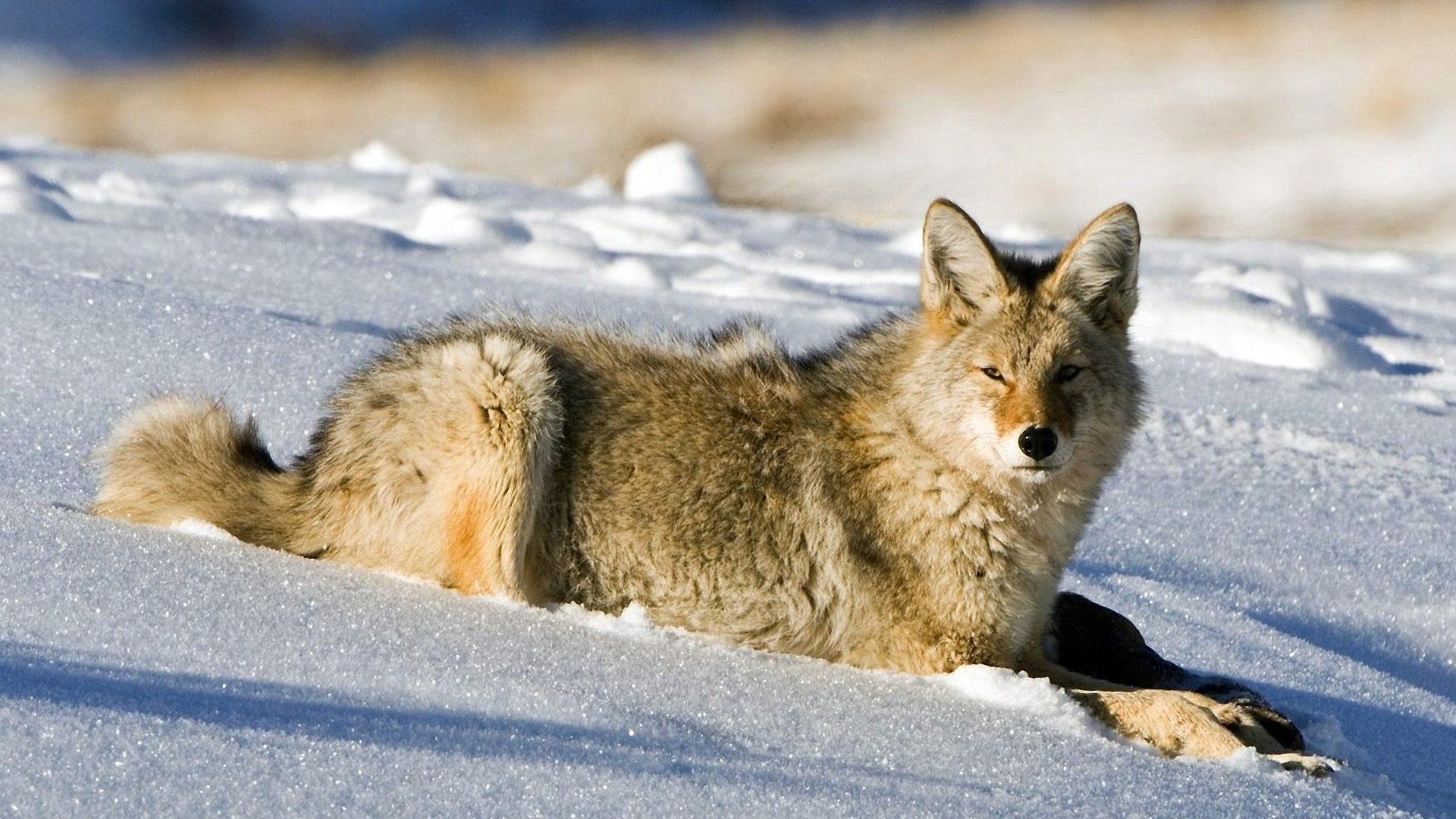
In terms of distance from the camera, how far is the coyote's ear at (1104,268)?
480cm

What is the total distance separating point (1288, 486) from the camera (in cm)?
642

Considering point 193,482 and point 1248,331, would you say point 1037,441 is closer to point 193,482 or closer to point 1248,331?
point 193,482

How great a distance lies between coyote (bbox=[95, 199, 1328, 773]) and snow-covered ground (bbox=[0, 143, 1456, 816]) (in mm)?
328

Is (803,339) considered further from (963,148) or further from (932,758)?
(963,148)

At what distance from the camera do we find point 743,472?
15.4 feet

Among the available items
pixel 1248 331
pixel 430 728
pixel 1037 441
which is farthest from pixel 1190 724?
pixel 1248 331

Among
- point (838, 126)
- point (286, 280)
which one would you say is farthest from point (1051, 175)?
point (286, 280)

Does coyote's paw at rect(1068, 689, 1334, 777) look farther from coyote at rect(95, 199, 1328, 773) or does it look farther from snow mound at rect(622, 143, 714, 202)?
snow mound at rect(622, 143, 714, 202)

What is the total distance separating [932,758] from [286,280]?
197 inches

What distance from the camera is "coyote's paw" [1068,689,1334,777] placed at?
387 cm

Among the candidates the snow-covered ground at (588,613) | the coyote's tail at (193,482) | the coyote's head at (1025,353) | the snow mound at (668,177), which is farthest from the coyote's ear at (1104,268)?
the snow mound at (668,177)

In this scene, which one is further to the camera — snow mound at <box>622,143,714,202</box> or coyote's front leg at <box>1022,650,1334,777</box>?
snow mound at <box>622,143,714,202</box>

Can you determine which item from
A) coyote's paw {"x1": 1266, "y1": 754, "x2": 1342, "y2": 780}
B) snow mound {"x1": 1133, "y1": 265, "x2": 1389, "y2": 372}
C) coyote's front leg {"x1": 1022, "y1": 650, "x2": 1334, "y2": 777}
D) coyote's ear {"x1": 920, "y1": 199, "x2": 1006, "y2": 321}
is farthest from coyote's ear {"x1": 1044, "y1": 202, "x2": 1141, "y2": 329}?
snow mound {"x1": 1133, "y1": 265, "x2": 1389, "y2": 372}

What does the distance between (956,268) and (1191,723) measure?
5.16ft
